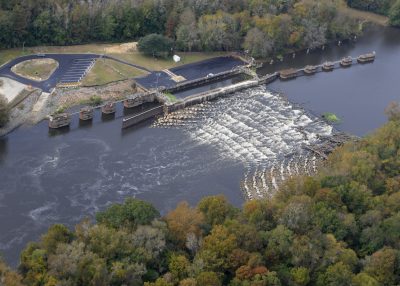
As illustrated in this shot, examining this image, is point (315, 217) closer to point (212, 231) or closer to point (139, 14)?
point (212, 231)

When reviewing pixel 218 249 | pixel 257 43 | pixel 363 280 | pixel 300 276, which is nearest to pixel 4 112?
pixel 218 249

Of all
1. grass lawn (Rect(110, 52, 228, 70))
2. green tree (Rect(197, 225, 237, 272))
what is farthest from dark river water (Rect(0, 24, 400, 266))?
green tree (Rect(197, 225, 237, 272))

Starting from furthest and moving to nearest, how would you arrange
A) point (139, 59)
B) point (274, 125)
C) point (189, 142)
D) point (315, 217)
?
point (139, 59) → point (274, 125) → point (189, 142) → point (315, 217)

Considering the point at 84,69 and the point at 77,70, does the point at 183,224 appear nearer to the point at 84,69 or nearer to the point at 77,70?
the point at 77,70

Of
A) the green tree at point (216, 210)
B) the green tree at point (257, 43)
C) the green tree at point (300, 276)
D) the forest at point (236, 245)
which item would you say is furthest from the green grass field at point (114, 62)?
the green tree at point (300, 276)

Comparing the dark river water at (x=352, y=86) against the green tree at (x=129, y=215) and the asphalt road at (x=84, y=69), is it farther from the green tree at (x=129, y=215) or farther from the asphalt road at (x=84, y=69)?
the green tree at (x=129, y=215)

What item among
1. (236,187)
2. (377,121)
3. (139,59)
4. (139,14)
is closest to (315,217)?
(236,187)

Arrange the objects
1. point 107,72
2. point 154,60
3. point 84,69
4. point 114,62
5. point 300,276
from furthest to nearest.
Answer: point 154,60, point 114,62, point 84,69, point 107,72, point 300,276

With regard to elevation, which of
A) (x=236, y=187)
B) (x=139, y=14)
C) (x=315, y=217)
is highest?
(x=139, y=14)
